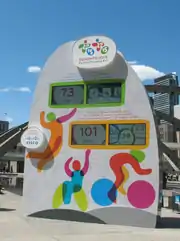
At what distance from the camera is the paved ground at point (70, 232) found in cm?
1064

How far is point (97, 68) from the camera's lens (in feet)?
45.1

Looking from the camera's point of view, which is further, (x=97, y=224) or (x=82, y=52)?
(x=82, y=52)

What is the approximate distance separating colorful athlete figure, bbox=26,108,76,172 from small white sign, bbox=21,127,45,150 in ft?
1.11

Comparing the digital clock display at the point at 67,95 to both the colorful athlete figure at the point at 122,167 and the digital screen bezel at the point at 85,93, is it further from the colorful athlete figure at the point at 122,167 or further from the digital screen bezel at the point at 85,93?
the colorful athlete figure at the point at 122,167

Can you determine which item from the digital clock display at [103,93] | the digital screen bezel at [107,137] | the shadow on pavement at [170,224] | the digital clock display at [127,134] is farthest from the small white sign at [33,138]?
the shadow on pavement at [170,224]

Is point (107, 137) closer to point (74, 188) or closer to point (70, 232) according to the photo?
point (74, 188)

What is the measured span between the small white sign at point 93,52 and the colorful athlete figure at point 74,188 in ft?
10.2

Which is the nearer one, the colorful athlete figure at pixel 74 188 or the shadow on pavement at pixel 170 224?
the shadow on pavement at pixel 170 224

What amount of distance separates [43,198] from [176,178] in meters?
41.8

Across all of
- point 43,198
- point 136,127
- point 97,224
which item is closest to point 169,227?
point 97,224

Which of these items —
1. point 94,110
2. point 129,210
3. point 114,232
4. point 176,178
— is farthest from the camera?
point 176,178

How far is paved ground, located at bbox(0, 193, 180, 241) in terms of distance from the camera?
10.6m

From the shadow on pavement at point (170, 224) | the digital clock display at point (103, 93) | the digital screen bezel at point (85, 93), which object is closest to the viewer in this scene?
the shadow on pavement at point (170, 224)

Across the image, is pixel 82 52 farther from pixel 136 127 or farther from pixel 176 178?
pixel 176 178
